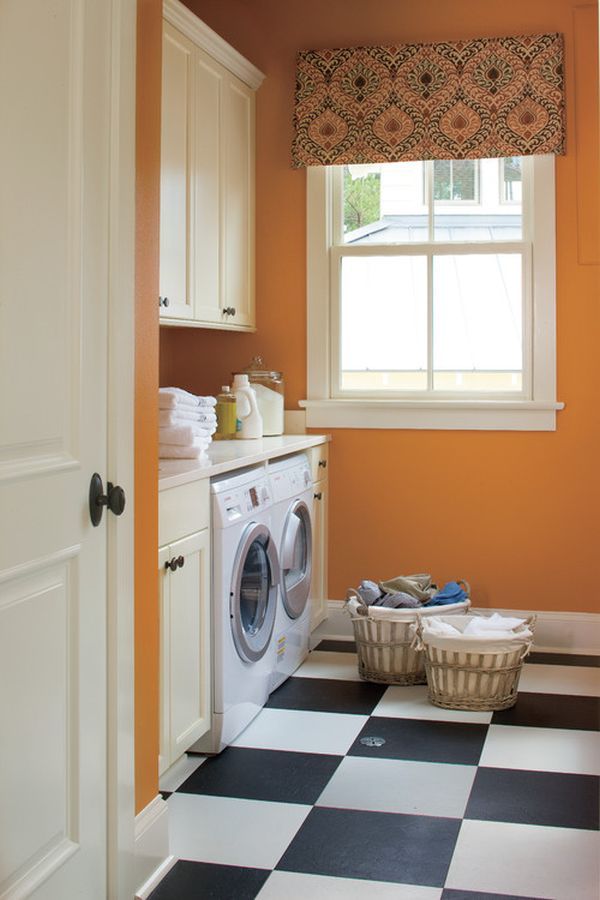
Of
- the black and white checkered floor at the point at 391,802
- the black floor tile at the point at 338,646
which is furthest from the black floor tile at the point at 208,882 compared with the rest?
the black floor tile at the point at 338,646

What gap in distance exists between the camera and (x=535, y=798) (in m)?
2.83

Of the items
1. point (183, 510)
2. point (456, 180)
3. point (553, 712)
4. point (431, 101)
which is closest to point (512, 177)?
point (456, 180)

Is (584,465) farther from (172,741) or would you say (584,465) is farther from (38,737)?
(38,737)

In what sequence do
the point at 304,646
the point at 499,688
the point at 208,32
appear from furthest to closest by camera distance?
the point at 304,646 → the point at 208,32 → the point at 499,688

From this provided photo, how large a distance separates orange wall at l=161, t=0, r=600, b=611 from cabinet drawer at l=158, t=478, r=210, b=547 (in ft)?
5.29

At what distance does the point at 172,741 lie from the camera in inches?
110

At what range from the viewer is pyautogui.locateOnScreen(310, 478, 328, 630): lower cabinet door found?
14.3 feet

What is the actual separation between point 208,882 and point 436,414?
2.45 m

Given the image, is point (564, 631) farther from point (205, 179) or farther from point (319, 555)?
point (205, 179)

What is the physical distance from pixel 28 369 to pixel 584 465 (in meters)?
2.97

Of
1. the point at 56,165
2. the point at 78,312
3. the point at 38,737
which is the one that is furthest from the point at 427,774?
the point at 56,165

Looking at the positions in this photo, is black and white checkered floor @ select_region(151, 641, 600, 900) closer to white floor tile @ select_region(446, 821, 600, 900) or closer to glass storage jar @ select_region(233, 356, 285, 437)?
white floor tile @ select_region(446, 821, 600, 900)

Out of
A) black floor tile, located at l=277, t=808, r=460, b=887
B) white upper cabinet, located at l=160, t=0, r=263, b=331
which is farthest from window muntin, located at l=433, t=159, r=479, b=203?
black floor tile, located at l=277, t=808, r=460, b=887

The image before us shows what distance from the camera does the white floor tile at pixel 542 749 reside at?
308 centimetres
